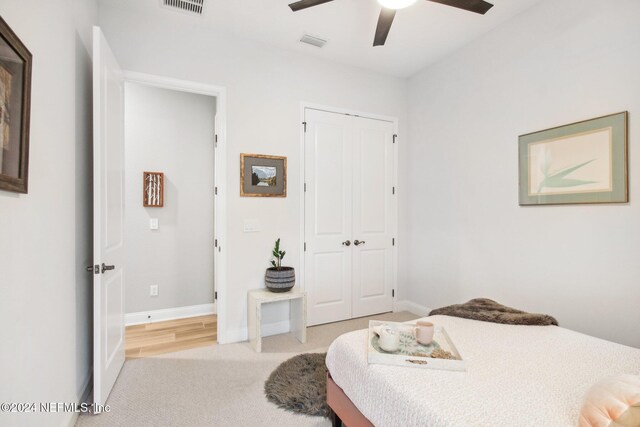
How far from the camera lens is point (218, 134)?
9.89 feet

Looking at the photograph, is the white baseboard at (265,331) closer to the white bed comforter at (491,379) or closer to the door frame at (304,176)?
the door frame at (304,176)

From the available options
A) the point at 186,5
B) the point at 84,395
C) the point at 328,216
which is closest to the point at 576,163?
the point at 328,216

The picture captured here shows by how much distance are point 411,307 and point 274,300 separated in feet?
6.10

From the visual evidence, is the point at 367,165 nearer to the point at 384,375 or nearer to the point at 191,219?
the point at 191,219

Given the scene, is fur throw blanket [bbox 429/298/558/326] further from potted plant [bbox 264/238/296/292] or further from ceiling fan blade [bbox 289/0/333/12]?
ceiling fan blade [bbox 289/0/333/12]

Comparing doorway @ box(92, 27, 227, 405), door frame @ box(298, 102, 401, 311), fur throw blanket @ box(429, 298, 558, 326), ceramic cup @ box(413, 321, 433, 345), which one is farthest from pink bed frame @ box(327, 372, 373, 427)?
door frame @ box(298, 102, 401, 311)

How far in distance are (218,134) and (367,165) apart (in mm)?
1677

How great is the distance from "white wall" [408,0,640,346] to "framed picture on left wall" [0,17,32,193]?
10.4 ft

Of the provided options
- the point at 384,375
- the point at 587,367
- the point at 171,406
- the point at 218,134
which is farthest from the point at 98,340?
the point at 587,367

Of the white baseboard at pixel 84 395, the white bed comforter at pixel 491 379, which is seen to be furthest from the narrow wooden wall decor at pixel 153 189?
the white bed comforter at pixel 491 379

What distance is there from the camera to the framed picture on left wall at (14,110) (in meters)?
1.06

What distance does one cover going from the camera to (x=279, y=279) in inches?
114

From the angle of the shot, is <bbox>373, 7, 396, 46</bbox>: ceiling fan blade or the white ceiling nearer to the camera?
<bbox>373, 7, 396, 46</bbox>: ceiling fan blade

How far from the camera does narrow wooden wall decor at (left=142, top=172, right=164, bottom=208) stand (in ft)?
11.5
